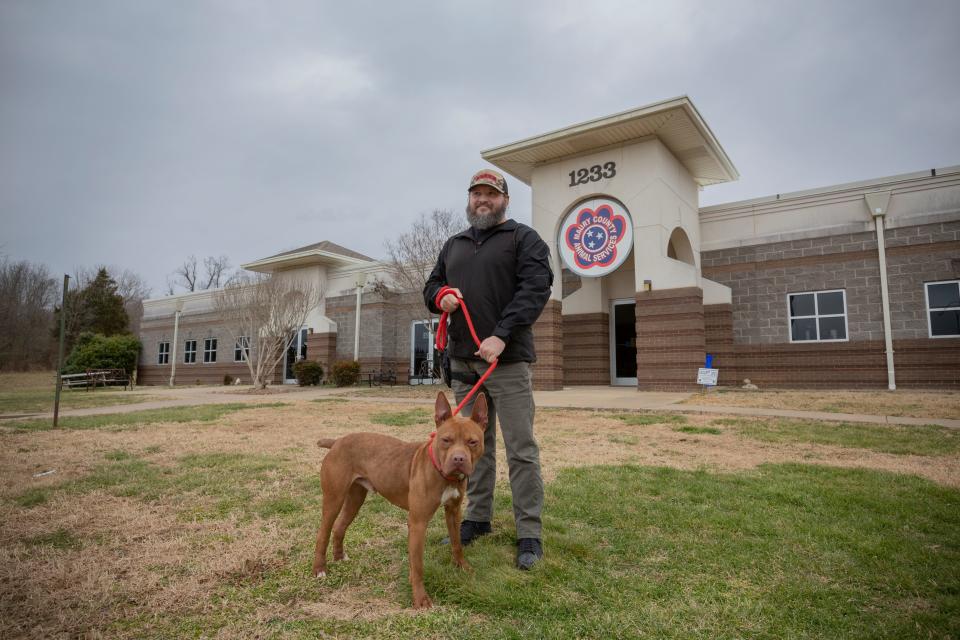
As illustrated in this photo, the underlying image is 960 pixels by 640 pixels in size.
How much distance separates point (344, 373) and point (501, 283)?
18.1 metres

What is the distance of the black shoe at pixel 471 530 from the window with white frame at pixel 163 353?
3232 cm

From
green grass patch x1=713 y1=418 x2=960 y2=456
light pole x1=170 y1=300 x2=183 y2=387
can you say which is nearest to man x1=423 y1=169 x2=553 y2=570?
green grass patch x1=713 y1=418 x2=960 y2=456

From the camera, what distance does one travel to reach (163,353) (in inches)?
1200

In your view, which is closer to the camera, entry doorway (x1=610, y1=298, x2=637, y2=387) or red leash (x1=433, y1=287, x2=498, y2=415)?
red leash (x1=433, y1=287, x2=498, y2=415)

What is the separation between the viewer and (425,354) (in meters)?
21.9

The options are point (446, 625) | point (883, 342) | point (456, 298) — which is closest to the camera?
point (446, 625)

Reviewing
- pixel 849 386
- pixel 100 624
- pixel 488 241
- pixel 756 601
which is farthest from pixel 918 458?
pixel 849 386

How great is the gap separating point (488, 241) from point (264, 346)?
703 inches

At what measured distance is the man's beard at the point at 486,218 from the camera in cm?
332

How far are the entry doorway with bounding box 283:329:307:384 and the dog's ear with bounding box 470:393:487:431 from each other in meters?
23.1

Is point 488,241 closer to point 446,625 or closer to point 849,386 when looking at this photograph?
point 446,625

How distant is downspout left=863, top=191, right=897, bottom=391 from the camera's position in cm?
1290

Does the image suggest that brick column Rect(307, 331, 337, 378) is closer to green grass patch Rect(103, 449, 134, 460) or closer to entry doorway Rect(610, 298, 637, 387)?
entry doorway Rect(610, 298, 637, 387)

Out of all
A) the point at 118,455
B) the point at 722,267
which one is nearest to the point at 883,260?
the point at 722,267
